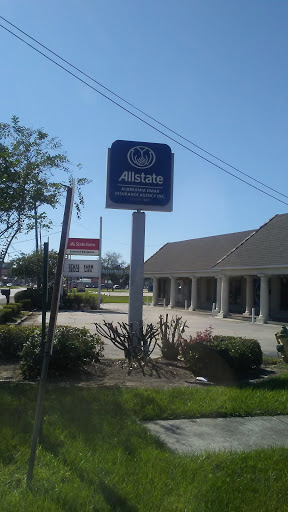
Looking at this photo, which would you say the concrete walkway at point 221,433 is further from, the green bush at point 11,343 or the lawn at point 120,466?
the green bush at point 11,343

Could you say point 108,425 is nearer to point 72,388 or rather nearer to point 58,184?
point 72,388

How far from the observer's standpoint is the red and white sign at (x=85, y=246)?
117ft

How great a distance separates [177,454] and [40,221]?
6671 millimetres

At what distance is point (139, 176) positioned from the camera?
12039 millimetres

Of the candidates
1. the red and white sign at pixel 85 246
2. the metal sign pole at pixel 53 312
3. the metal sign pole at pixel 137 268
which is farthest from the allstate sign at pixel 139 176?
the red and white sign at pixel 85 246

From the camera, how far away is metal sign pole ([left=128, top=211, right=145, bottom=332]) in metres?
11.8

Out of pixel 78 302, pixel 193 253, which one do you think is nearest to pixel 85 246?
pixel 78 302

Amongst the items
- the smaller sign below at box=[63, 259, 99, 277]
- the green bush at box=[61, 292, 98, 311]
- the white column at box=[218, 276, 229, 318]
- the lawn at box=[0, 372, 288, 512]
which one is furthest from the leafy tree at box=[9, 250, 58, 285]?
the lawn at box=[0, 372, 288, 512]

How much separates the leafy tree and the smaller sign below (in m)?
1.52

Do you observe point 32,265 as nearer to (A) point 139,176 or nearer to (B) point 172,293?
(B) point 172,293

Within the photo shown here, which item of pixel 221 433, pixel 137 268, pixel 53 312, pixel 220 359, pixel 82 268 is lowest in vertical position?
pixel 221 433

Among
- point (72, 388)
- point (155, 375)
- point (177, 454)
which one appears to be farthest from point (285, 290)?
point (177, 454)

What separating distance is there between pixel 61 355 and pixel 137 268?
3.69m

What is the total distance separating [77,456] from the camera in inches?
193
